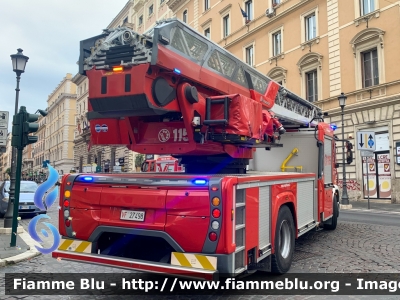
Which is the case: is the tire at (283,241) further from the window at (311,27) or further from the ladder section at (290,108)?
the window at (311,27)

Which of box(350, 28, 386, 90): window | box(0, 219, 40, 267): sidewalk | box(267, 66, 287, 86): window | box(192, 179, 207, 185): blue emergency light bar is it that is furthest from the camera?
box(267, 66, 287, 86): window

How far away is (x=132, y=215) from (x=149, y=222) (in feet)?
0.87

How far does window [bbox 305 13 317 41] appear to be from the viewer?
78.8ft

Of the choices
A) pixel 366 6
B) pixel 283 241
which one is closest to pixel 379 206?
pixel 366 6

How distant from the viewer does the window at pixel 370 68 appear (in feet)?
66.2

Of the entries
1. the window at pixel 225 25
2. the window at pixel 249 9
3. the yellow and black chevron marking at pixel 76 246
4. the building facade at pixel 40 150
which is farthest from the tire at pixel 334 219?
the building facade at pixel 40 150

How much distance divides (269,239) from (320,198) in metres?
3.09

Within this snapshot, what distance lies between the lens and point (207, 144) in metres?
5.68

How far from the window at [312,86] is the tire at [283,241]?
19518mm

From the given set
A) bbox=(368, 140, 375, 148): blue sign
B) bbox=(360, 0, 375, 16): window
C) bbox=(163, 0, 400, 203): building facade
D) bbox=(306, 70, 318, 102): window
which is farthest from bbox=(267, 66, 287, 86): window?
bbox=(368, 140, 375, 148): blue sign

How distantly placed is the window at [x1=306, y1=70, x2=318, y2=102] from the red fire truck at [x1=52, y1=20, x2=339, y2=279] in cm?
1894

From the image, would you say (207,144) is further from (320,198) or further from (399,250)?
(399,250)

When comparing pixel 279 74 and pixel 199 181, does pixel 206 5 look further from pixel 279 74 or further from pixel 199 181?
pixel 199 181

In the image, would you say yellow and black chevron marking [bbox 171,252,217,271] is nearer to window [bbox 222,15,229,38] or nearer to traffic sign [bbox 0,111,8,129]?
traffic sign [bbox 0,111,8,129]
